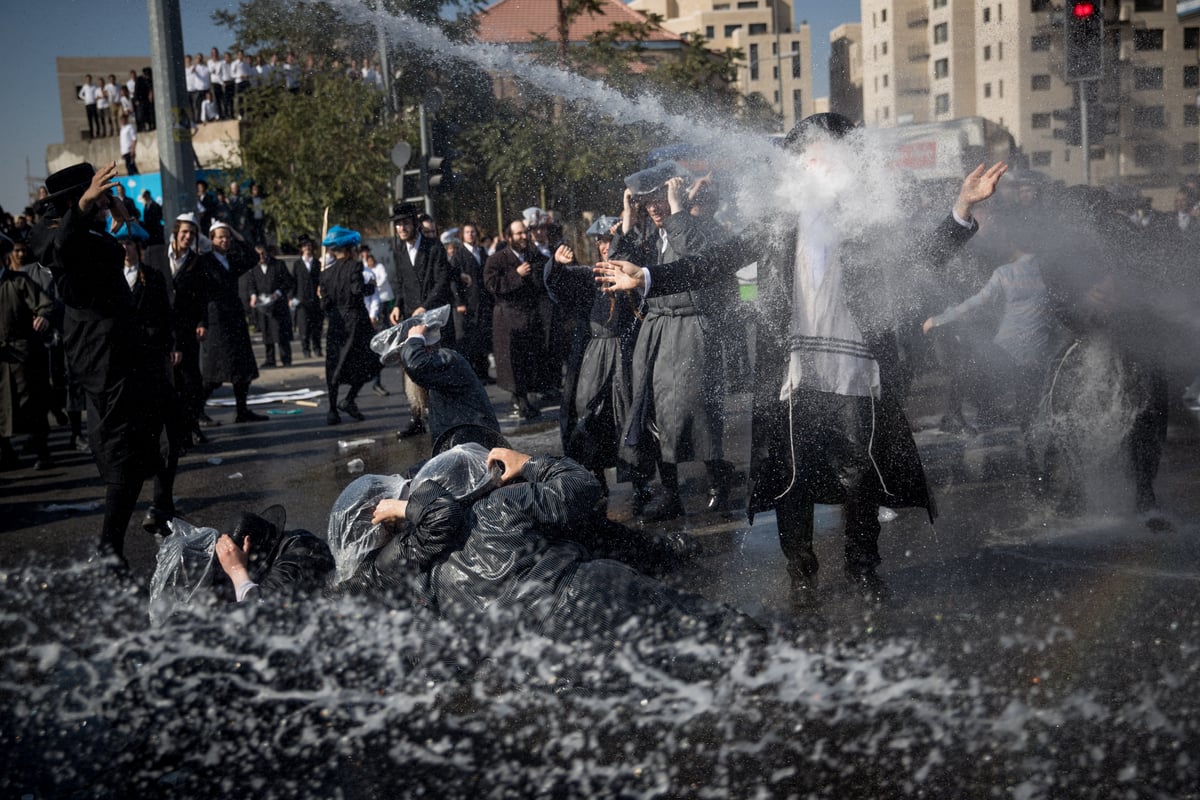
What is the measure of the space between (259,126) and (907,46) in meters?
15.3

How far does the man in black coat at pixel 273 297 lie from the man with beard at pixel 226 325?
564 centimetres

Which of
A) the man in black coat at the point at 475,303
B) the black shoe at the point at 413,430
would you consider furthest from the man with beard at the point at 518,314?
the black shoe at the point at 413,430

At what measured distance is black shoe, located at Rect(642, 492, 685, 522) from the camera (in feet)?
20.8

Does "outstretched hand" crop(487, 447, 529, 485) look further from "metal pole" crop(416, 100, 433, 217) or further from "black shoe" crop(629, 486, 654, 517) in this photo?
"metal pole" crop(416, 100, 433, 217)

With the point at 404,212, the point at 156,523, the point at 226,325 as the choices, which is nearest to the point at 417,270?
the point at 404,212

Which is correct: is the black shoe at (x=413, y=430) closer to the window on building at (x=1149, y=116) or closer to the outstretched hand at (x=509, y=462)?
the window on building at (x=1149, y=116)

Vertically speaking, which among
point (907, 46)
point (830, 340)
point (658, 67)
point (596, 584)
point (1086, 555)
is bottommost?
point (1086, 555)

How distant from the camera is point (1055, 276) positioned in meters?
6.11

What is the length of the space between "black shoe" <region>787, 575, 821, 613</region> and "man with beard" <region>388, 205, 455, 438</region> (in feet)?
19.7

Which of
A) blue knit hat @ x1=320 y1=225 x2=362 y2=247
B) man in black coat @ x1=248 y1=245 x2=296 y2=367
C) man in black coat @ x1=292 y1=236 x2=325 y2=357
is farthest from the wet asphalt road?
man in black coat @ x1=292 y1=236 x2=325 y2=357

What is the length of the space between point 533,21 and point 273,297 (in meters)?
7.61

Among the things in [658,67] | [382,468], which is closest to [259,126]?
[658,67]

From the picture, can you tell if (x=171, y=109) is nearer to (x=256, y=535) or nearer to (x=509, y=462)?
(x=256, y=535)

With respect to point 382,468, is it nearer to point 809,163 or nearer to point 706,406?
point 706,406
